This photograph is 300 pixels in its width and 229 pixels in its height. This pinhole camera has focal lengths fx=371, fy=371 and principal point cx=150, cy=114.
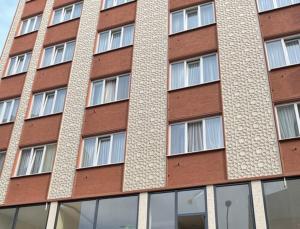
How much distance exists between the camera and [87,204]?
14719mm

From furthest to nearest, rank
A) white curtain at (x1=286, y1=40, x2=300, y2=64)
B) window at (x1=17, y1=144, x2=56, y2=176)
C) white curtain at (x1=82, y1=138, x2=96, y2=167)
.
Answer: window at (x1=17, y1=144, x2=56, y2=176) → white curtain at (x1=82, y1=138, x2=96, y2=167) → white curtain at (x1=286, y1=40, x2=300, y2=64)

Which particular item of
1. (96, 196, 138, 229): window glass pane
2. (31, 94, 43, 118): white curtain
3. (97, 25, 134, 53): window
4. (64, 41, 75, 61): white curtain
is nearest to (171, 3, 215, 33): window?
(97, 25, 134, 53): window

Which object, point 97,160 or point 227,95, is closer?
point 227,95

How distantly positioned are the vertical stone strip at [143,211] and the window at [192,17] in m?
8.22

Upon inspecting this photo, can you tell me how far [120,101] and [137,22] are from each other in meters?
4.75

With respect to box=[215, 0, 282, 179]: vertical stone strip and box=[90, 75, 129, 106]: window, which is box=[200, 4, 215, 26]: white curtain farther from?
box=[90, 75, 129, 106]: window

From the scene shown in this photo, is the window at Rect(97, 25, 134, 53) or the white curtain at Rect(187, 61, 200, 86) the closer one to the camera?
the white curtain at Rect(187, 61, 200, 86)

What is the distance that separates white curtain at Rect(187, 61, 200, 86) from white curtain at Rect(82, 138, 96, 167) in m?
4.99

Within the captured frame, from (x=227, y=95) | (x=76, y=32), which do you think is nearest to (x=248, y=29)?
(x=227, y=95)

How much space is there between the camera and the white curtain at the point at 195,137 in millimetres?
14268

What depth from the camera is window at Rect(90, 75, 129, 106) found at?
1714 cm

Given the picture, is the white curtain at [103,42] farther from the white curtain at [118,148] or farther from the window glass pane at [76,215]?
the window glass pane at [76,215]

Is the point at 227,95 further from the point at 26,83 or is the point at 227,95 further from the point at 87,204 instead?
the point at 26,83

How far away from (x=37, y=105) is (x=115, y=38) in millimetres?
5304
